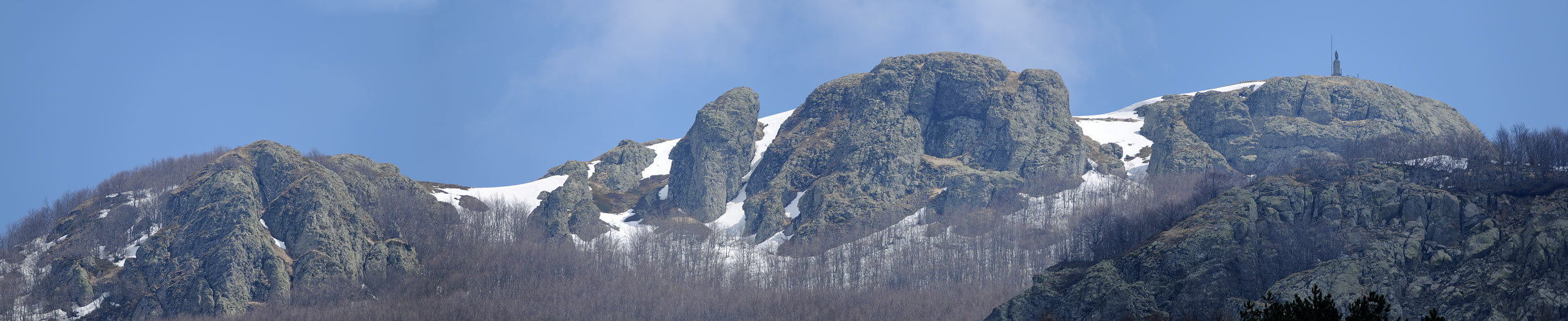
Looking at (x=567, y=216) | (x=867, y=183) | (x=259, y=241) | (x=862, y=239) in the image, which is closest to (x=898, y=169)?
(x=867, y=183)

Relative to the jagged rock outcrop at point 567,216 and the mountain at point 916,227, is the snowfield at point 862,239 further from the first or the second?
the jagged rock outcrop at point 567,216

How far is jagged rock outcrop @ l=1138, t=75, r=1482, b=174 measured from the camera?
17612 centimetres

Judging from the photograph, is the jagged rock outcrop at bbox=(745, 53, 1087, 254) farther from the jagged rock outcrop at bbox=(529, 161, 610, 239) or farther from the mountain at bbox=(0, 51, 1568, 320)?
the jagged rock outcrop at bbox=(529, 161, 610, 239)

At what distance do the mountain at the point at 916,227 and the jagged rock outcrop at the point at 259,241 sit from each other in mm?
308

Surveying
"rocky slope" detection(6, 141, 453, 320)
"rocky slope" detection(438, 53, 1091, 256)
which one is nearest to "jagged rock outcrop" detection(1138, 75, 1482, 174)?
"rocky slope" detection(438, 53, 1091, 256)

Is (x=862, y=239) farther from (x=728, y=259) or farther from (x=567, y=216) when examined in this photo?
(x=567, y=216)

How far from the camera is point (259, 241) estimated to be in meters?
139

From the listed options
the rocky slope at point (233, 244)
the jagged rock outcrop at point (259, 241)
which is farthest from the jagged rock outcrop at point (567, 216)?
the jagged rock outcrop at point (259, 241)

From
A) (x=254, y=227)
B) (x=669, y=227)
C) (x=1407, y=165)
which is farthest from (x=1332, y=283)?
(x=254, y=227)

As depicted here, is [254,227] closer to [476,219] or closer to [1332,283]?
[476,219]

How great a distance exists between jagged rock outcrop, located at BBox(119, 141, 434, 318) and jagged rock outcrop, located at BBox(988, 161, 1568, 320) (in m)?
76.6

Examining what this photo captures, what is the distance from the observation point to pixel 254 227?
141 metres

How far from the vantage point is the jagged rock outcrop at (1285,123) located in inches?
6934

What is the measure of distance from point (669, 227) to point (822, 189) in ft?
72.8
